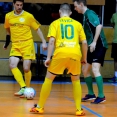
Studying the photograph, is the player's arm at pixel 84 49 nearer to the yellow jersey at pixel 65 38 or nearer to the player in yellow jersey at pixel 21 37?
the yellow jersey at pixel 65 38

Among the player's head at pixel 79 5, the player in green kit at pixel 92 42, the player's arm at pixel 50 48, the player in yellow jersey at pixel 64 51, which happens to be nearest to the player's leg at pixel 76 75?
the player in yellow jersey at pixel 64 51

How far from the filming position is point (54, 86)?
503 inches

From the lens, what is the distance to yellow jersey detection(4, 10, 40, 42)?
10.3 meters

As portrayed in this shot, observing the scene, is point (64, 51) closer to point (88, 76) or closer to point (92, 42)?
point (92, 42)

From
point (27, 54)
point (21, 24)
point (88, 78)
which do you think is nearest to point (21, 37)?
point (21, 24)

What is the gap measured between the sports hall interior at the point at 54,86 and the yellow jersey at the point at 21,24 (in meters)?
1.35

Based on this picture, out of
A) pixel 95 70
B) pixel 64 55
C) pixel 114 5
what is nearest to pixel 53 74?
pixel 64 55

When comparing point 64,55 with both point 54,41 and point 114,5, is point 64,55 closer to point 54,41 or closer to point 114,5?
point 54,41

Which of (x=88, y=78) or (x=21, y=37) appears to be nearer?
(x=88, y=78)

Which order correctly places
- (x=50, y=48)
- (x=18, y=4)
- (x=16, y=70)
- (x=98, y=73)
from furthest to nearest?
(x=16, y=70) < (x=18, y=4) < (x=98, y=73) < (x=50, y=48)

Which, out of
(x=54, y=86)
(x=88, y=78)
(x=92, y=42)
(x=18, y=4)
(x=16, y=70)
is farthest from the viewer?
(x=54, y=86)

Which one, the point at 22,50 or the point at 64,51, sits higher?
the point at 64,51

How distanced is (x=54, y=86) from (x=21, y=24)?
297cm

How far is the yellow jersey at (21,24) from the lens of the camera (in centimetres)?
1031
